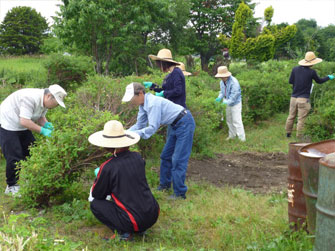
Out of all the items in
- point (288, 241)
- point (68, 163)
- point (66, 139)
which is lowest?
point (288, 241)

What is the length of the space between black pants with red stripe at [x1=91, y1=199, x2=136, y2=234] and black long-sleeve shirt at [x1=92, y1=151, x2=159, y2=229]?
5 cm

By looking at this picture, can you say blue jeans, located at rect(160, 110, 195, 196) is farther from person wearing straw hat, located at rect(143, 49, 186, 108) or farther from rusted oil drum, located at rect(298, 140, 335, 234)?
rusted oil drum, located at rect(298, 140, 335, 234)

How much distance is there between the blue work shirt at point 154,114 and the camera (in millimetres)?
4562

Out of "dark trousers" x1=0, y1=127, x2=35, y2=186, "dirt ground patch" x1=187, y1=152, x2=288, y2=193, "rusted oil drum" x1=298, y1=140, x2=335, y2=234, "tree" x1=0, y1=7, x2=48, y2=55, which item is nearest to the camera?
"rusted oil drum" x1=298, y1=140, x2=335, y2=234

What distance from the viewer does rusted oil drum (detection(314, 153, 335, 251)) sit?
102 inches

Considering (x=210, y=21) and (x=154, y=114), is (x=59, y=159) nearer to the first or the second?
(x=154, y=114)

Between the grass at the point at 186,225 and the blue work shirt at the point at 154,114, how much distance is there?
104cm

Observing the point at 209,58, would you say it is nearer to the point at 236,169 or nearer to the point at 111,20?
the point at 111,20

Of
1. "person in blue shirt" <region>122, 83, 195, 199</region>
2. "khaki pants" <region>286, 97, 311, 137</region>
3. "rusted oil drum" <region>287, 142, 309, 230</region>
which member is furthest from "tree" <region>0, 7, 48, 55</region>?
"rusted oil drum" <region>287, 142, 309, 230</region>

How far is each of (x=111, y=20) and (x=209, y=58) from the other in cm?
1761

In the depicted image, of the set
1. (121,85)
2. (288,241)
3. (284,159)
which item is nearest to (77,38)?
(121,85)

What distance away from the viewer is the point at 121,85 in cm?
696

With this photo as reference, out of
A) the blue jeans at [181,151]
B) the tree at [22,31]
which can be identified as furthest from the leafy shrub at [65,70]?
the tree at [22,31]

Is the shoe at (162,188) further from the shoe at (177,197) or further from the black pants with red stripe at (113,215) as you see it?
the black pants with red stripe at (113,215)
